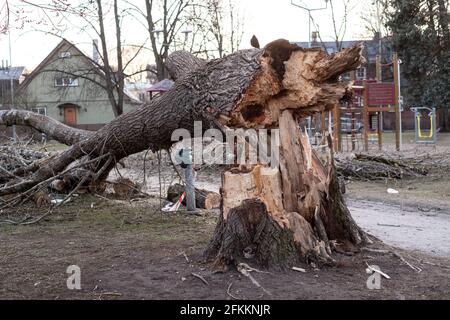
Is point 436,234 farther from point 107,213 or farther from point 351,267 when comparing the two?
point 107,213

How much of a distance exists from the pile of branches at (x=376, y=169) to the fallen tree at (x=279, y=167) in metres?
7.11

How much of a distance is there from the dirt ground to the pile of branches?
2.88 meters

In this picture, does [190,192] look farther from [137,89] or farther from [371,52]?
[137,89]

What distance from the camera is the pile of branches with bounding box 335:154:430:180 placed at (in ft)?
41.4

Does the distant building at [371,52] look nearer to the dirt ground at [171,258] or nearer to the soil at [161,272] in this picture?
the dirt ground at [171,258]

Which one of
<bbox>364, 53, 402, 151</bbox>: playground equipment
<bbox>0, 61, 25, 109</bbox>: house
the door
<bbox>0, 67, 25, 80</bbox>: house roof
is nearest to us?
<bbox>364, 53, 402, 151</bbox>: playground equipment

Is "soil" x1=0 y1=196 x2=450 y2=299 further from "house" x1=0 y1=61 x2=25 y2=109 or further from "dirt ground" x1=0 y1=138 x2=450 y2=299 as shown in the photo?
"house" x1=0 y1=61 x2=25 y2=109

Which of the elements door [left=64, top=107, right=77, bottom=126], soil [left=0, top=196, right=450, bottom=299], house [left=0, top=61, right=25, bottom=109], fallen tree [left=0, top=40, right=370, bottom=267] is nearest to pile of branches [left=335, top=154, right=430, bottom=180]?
soil [left=0, top=196, right=450, bottom=299]

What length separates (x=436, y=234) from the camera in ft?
23.5

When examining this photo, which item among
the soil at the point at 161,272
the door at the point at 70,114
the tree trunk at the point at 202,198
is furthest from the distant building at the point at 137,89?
the soil at the point at 161,272

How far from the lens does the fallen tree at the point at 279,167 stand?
499cm

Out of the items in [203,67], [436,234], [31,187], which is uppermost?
[203,67]
